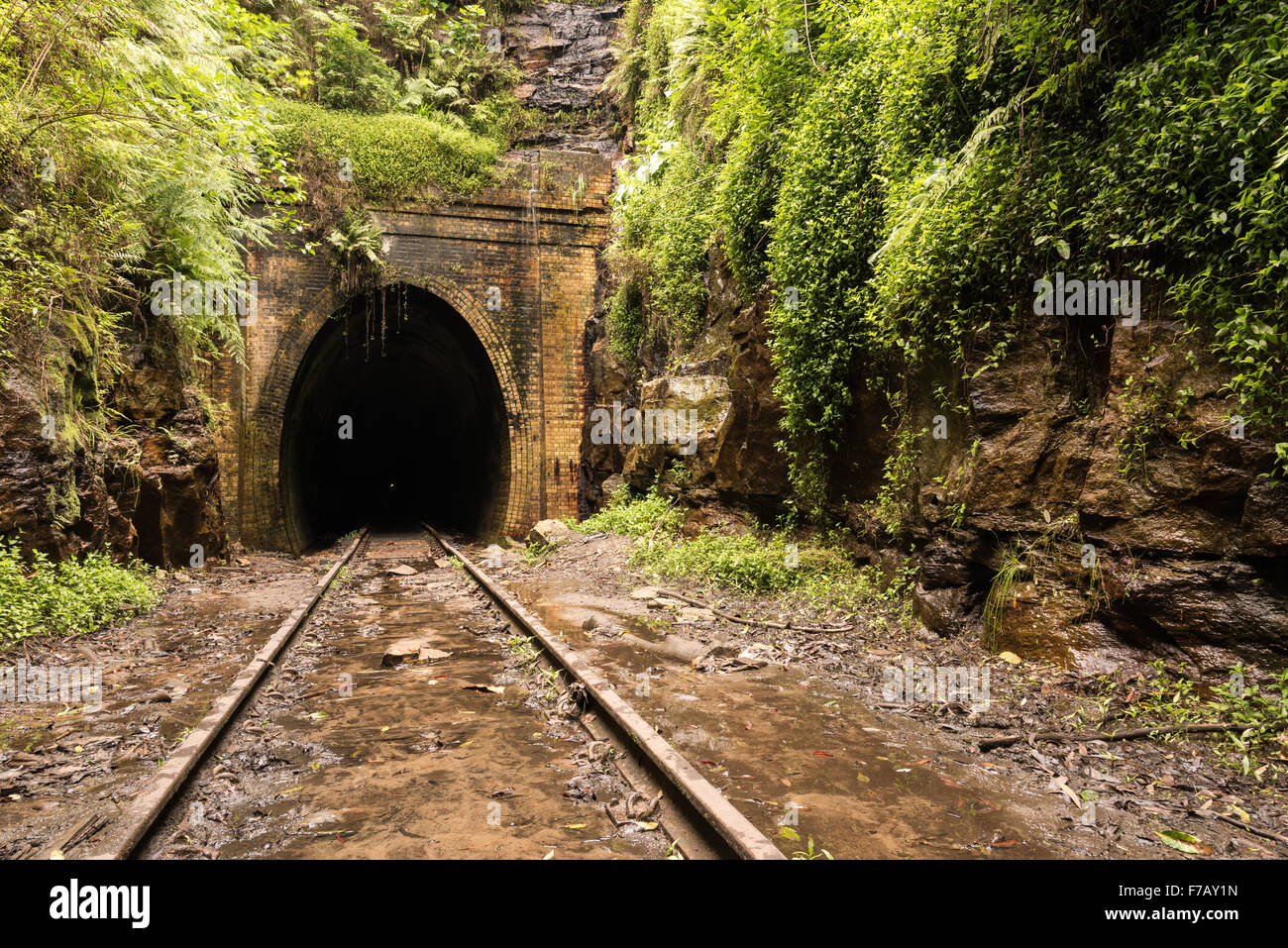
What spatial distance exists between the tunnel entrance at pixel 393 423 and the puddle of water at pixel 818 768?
39.4 ft

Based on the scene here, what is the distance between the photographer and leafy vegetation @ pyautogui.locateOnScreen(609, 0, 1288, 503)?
148 inches

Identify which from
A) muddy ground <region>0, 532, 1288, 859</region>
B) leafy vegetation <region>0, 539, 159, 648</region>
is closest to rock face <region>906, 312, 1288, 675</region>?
muddy ground <region>0, 532, 1288, 859</region>

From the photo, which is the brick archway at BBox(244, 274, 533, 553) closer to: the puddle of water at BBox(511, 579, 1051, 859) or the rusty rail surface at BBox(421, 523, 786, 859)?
the puddle of water at BBox(511, 579, 1051, 859)

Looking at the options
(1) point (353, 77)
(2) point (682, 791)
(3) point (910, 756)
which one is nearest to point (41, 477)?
(2) point (682, 791)

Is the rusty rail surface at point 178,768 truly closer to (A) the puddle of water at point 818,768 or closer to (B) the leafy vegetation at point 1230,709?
(A) the puddle of water at point 818,768

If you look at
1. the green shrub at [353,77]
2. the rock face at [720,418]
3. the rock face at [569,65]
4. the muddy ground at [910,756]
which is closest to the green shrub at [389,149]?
the green shrub at [353,77]

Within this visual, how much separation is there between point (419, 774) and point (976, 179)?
19.1 feet

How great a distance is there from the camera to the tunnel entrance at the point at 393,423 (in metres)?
16.0

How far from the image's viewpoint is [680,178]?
12.7 metres

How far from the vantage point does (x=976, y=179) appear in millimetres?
5355

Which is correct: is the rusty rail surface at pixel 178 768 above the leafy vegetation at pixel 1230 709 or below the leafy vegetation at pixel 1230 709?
below

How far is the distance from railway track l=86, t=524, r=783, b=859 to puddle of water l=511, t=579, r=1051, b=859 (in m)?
0.30

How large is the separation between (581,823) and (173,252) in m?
10.7
